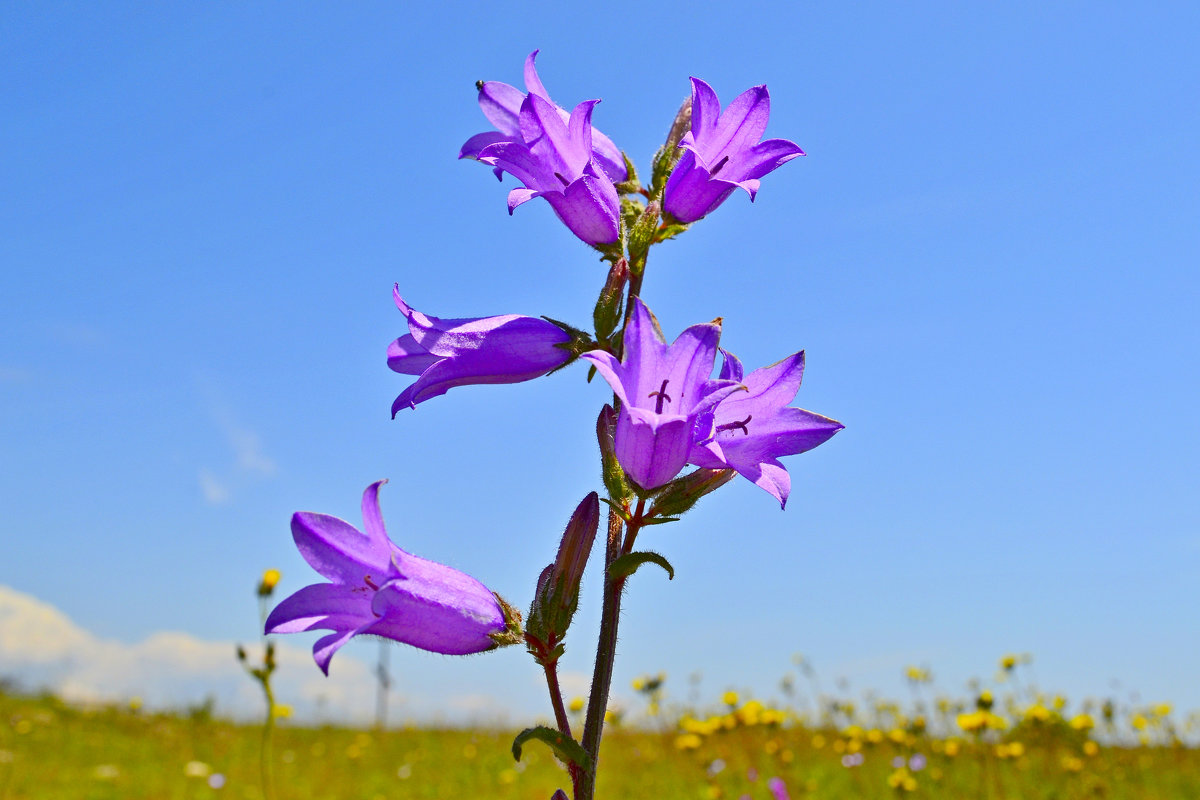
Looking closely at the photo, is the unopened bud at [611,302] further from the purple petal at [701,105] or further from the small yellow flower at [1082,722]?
the small yellow flower at [1082,722]

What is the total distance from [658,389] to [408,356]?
2.38 ft

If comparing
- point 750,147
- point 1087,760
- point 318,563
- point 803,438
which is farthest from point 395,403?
point 1087,760

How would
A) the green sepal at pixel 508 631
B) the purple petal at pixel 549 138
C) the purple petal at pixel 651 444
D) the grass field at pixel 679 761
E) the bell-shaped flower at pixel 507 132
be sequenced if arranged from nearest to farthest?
the purple petal at pixel 651 444 → the green sepal at pixel 508 631 → the purple petal at pixel 549 138 → the bell-shaped flower at pixel 507 132 → the grass field at pixel 679 761

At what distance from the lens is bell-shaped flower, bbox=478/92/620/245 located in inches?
89.2

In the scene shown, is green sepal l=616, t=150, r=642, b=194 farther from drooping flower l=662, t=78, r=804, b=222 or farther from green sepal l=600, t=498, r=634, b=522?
green sepal l=600, t=498, r=634, b=522

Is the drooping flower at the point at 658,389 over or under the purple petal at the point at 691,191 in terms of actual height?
under

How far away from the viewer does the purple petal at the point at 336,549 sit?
6.95 ft

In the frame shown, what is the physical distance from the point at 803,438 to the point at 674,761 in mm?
7611

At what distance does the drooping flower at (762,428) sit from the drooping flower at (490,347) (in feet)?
1.49

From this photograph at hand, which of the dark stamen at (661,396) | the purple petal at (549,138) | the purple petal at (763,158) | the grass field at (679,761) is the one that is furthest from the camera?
the grass field at (679,761)

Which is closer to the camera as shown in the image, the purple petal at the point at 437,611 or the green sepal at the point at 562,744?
the green sepal at the point at 562,744

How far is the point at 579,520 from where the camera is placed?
2.14m

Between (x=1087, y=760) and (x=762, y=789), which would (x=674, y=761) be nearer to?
(x=762, y=789)

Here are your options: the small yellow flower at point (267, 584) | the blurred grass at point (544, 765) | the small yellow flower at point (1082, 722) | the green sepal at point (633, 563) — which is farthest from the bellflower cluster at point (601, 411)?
the small yellow flower at point (1082, 722)
